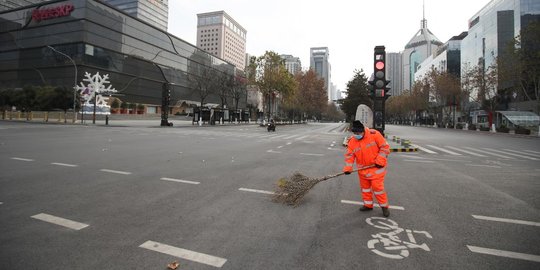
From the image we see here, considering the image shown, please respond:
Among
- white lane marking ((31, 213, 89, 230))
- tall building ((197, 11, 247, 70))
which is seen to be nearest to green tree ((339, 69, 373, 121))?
white lane marking ((31, 213, 89, 230))

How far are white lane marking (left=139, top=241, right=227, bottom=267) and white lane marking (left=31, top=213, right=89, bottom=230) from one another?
43.6 inches

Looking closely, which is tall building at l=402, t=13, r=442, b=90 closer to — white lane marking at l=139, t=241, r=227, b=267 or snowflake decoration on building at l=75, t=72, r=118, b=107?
snowflake decoration on building at l=75, t=72, r=118, b=107

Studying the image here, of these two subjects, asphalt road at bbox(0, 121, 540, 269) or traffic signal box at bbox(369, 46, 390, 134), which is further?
traffic signal box at bbox(369, 46, 390, 134)

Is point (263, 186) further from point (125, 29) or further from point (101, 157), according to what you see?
point (125, 29)

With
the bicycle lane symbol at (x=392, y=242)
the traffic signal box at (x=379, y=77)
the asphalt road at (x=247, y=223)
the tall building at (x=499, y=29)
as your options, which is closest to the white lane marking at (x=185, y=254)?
the asphalt road at (x=247, y=223)

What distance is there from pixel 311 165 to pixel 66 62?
62554 mm

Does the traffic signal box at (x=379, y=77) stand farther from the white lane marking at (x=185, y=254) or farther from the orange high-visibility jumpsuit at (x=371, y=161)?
the white lane marking at (x=185, y=254)

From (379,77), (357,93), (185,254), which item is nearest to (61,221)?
(185,254)

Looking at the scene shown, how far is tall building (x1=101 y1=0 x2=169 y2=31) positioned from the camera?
105m

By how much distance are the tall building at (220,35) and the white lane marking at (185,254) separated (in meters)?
146

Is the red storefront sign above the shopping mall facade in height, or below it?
above

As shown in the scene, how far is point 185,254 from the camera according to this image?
9.91 ft

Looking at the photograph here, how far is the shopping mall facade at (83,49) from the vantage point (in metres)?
54.8

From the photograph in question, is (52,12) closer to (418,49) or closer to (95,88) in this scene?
(95,88)
